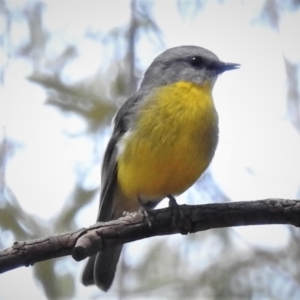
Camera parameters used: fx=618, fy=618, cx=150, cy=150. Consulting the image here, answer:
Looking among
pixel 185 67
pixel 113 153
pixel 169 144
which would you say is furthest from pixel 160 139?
pixel 185 67

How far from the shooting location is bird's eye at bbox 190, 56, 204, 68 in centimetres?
188

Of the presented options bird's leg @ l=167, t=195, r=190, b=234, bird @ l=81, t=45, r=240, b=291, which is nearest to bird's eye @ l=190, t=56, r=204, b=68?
bird @ l=81, t=45, r=240, b=291

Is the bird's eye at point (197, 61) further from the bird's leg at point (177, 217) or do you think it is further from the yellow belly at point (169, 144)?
the bird's leg at point (177, 217)

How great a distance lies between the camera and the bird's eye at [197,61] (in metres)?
1.88

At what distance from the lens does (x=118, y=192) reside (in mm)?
1877

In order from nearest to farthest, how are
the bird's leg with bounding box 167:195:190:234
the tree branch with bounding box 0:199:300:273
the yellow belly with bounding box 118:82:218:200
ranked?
1. the tree branch with bounding box 0:199:300:273
2. the bird's leg with bounding box 167:195:190:234
3. the yellow belly with bounding box 118:82:218:200

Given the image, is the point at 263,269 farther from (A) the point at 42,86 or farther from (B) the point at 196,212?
(A) the point at 42,86

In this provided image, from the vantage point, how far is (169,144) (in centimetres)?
167

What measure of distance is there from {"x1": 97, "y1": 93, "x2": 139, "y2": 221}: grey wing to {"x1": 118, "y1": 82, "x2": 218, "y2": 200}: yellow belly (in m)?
0.04

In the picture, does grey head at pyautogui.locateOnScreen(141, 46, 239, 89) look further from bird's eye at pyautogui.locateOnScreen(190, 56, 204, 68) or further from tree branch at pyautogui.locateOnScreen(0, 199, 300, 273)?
tree branch at pyautogui.locateOnScreen(0, 199, 300, 273)

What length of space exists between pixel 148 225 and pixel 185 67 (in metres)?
0.61

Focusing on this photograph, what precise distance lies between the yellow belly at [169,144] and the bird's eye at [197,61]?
0.37 ft

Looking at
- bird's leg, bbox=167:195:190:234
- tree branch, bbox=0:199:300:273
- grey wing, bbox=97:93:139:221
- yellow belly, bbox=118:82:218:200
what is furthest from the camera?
grey wing, bbox=97:93:139:221

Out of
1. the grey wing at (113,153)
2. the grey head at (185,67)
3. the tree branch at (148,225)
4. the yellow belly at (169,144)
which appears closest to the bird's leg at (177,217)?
the tree branch at (148,225)
